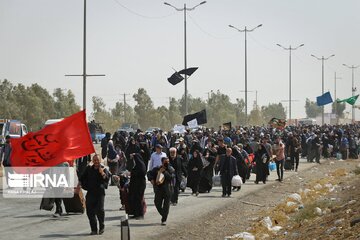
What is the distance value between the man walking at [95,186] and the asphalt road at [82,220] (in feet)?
1.41

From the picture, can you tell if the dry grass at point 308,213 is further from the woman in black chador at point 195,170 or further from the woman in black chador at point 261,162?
the woman in black chador at point 261,162

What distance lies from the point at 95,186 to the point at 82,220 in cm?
203

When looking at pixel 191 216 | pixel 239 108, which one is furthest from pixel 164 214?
pixel 239 108

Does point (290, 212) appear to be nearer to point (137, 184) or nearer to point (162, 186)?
point (162, 186)

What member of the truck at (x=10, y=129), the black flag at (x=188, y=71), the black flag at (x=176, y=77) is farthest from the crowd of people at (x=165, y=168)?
the truck at (x=10, y=129)

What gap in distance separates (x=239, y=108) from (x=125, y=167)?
13869 centimetres

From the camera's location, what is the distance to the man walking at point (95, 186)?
16562 mm

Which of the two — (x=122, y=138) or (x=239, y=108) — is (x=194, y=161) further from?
(x=239, y=108)

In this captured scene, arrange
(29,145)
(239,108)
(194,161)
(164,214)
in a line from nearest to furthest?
(29,145), (164,214), (194,161), (239,108)

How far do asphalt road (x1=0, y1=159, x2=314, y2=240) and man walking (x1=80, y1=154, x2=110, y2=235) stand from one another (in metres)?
0.43

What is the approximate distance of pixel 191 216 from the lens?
64.8ft

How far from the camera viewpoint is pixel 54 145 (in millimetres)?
14812

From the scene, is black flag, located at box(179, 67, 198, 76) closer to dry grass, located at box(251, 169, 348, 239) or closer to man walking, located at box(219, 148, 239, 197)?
dry grass, located at box(251, 169, 348, 239)

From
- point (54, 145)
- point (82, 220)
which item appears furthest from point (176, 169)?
point (54, 145)
